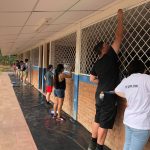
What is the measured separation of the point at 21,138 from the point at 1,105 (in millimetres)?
3808

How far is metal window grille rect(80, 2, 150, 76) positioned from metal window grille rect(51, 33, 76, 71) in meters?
1.15

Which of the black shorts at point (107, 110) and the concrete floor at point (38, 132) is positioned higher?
the black shorts at point (107, 110)

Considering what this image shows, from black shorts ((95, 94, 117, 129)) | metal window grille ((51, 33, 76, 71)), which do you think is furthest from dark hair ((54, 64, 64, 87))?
black shorts ((95, 94, 117, 129))

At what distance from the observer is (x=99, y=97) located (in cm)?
414

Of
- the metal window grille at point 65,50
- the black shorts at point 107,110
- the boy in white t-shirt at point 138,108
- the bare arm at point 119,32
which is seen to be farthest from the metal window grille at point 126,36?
the metal window grille at point 65,50

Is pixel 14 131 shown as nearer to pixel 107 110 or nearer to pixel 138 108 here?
pixel 107 110

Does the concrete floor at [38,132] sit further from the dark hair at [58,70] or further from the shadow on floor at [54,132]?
the dark hair at [58,70]

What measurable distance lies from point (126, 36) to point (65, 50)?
3.97 m

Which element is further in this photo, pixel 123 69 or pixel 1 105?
pixel 1 105

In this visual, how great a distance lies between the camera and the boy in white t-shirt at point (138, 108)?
2943mm

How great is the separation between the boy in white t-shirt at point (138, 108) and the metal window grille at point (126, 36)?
73 cm

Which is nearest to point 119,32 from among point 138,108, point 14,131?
point 138,108

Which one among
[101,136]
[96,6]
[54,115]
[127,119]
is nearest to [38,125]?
[54,115]

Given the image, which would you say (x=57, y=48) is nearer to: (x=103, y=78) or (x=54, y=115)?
(x=54, y=115)
